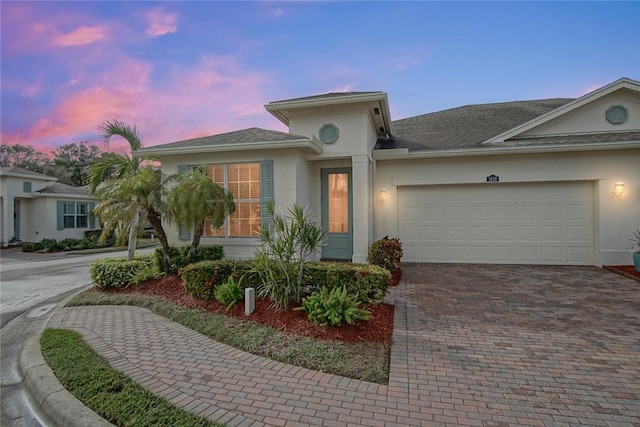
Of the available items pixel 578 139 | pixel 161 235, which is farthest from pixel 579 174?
pixel 161 235

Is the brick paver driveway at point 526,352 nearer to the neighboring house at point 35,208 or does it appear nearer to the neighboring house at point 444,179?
the neighboring house at point 444,179

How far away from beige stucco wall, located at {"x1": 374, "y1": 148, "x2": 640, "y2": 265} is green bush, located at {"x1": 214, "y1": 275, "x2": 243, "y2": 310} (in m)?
5.95

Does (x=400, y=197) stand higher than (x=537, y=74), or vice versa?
(x=537, y=74)

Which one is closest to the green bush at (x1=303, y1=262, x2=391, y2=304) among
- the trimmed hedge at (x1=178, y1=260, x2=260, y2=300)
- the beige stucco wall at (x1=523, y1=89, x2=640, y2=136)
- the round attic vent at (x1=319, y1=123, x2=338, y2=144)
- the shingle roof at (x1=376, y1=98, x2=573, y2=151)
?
the trimmed hedge at (x1=178, y1=260, x2=260, y2=300)

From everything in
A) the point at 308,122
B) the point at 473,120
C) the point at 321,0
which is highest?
the point at 321,0

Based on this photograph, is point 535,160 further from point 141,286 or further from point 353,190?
point 141,286

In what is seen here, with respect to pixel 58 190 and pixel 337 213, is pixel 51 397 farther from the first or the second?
pixel 58 190

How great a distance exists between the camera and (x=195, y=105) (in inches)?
506

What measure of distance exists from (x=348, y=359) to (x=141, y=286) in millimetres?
5251

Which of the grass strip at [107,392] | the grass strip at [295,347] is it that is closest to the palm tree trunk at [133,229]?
the grass strip at [295,347]

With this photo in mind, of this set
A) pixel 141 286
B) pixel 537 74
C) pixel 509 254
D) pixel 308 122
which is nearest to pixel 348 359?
pixel 141 286

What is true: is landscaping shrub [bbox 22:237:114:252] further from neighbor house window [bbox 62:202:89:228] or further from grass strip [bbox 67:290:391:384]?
grass strip [bbox 67:290:391:384]

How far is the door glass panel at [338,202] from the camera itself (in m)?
9.70

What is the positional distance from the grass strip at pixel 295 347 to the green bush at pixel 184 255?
214 cm
